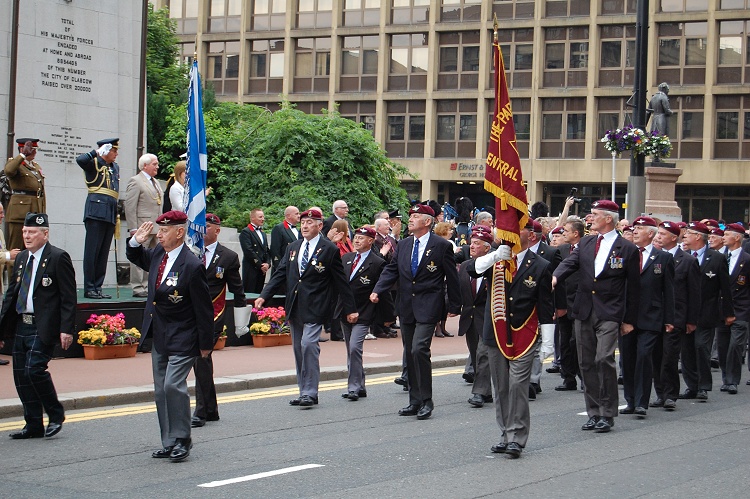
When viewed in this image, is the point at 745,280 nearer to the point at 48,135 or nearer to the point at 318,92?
the point at 48,135

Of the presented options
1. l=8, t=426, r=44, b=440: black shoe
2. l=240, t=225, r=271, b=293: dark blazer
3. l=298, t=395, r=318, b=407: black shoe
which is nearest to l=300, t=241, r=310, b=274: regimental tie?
l=298, t=395, r=318, b=407: black shoe

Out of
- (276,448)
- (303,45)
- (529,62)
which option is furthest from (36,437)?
(303,45)

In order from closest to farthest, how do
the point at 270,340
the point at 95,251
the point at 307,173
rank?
the point at 95,251 < the point at 270,340 < the point at 307,173

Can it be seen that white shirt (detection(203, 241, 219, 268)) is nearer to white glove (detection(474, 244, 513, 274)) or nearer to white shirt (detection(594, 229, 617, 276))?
white glove (detection(474, 244, 513, 274))

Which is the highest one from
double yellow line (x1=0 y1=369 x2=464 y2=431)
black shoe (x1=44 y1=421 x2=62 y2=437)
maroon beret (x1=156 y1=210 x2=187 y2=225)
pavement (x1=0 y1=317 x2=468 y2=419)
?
maroon beret (x1=156 y1=210 x2=187 y2=225)

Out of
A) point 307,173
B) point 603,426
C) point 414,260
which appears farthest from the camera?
point 307,173

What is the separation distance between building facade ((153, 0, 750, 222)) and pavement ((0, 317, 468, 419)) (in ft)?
121

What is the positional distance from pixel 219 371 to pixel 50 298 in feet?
15.0

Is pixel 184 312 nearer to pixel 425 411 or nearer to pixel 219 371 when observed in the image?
pixel 425 411

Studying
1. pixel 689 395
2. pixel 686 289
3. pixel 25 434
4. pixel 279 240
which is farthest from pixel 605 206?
pixel 279 240

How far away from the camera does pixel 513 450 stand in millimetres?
9406

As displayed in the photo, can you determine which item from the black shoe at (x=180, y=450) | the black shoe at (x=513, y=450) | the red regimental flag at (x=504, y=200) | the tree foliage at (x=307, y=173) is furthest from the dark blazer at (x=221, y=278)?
the tree foliage at (x=307, y=173)

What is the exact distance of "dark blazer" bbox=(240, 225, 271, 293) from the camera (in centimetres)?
1986

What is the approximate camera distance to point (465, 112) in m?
55.6
